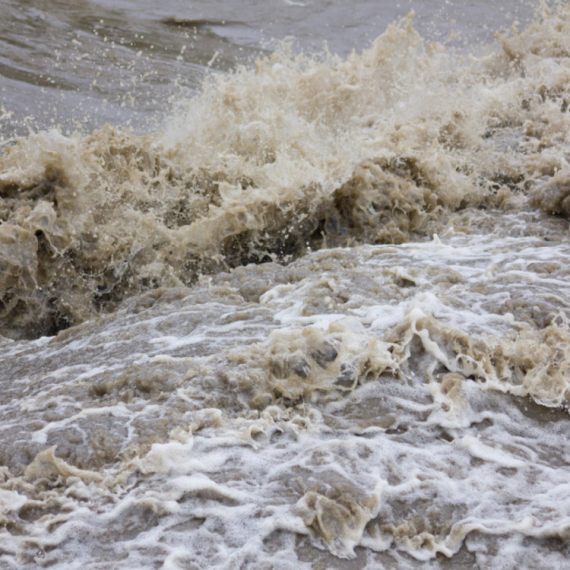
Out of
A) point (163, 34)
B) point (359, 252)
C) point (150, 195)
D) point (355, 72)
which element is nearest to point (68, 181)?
point (150, 195)

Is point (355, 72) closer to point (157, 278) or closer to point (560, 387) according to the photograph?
point (157, 278)

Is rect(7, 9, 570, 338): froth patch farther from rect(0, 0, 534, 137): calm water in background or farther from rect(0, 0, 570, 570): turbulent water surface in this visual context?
rect(0, 0, 534, 137): calm water in background

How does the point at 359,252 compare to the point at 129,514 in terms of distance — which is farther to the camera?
the point at 359,252

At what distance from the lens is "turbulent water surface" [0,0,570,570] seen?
1.84 m

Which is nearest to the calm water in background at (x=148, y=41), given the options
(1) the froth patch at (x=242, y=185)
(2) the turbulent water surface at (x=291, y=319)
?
A: (2) the turbulent water surface at (x=291, y=319)

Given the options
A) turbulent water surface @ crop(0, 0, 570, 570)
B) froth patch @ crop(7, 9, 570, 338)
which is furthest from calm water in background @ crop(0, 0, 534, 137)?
froth patch @ crop(7, 9, 570, 338)

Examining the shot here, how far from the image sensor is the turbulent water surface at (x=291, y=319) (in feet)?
6.04

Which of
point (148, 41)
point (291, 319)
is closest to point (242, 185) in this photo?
point (291, 319)

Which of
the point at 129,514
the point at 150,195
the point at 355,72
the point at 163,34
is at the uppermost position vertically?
the point at 163,34

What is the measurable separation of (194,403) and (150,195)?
2.35m

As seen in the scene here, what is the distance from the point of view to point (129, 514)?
185 centimetres

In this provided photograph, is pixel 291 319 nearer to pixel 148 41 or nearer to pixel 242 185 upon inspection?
pixel 242 185

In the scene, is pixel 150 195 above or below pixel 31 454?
above

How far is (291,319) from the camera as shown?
2.88 m
